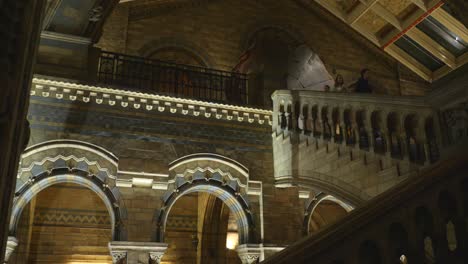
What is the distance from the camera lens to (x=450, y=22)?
14.9 meters

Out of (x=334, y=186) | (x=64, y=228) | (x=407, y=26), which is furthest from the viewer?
(x=407, y=26)

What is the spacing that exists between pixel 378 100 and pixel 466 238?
4606 mm

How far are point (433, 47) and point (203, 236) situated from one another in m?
10.3

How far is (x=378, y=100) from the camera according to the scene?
7.05 meters

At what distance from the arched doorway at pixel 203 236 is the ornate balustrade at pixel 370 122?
13.0ft

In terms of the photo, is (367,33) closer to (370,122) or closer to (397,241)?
(370,122)

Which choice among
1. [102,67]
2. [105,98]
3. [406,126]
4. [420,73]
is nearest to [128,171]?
[105,98]

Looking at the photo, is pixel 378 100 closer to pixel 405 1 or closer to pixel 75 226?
pixel 75 226

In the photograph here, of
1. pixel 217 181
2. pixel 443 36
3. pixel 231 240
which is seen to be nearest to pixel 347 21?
pixel 443 36

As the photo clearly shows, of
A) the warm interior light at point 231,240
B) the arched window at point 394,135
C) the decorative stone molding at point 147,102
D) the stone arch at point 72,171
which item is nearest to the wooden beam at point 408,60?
the decorative stone molding at point 147,102

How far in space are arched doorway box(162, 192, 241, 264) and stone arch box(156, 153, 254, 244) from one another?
2.92 m

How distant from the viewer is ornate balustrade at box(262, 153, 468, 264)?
2732 mm

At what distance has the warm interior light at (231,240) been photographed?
42.6ft

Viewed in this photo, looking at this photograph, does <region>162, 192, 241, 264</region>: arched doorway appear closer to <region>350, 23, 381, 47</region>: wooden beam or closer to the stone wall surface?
the stone wall surface
